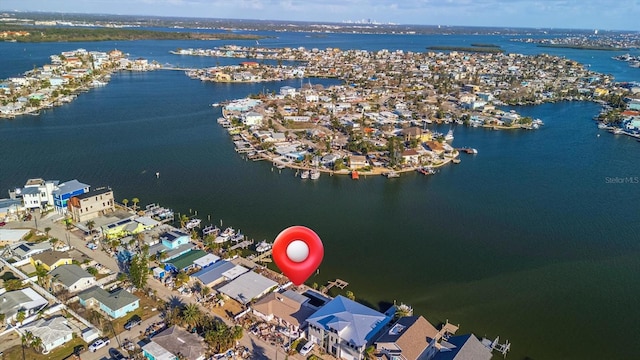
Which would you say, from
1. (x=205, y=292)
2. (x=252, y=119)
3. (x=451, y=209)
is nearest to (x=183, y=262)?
(x=205, y=292)

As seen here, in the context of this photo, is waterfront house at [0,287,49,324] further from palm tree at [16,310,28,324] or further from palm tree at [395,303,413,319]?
palm tree at [395,303,413,319]

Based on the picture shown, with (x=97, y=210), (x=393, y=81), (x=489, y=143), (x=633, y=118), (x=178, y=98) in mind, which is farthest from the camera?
(x=393, y=81)

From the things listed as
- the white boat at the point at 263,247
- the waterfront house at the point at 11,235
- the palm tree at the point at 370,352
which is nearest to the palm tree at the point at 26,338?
the waterfront house at the point at 11,235

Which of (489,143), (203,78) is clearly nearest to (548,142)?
(489,143)

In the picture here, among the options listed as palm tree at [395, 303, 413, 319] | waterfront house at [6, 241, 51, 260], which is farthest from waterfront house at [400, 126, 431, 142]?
waterfront house at [6, 241, 51, 260]

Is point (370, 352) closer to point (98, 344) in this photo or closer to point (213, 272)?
point (213, 272)

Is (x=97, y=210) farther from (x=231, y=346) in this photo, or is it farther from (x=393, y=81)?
(x=393, y=81)
